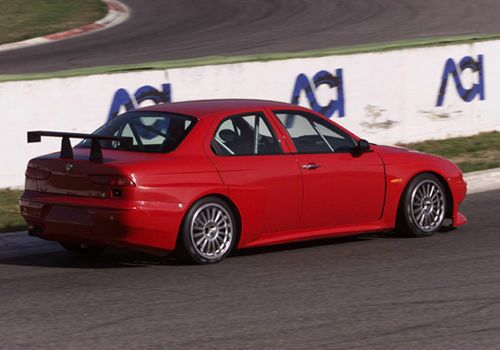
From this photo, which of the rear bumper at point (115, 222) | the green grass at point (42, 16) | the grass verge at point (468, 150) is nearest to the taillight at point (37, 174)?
the rear bumper at point (115, 222)

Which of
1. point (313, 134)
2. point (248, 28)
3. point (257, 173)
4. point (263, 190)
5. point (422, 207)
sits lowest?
point (422, 207)

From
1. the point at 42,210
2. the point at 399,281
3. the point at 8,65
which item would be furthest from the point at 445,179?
the point at 8,65

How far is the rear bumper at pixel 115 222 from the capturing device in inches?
361

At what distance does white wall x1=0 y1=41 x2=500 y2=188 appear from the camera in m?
13.9

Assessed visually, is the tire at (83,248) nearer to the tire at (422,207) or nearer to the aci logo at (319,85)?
the tire at (422,207)

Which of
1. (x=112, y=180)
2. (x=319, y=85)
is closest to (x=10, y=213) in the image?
(x=112, y=180)

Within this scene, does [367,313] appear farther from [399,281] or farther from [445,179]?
[445,179]

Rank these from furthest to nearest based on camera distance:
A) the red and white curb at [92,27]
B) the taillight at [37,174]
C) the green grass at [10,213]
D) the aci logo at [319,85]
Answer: the red and white curb at [92,27], the aci logo at [319,85], the green grass at [10,213], the taillight at [37,174]

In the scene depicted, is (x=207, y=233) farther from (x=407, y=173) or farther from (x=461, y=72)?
(x=461, y=72)

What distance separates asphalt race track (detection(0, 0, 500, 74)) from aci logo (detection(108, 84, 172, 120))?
11.1 meters

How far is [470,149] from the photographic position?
17047mm

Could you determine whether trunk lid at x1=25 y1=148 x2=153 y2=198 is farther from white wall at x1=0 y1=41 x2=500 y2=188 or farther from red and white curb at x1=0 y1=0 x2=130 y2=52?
red and white curb at x1=0 y1=0 x2=130 y2=52

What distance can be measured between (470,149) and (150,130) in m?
8.16

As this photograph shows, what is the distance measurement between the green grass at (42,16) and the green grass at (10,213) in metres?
17.7
